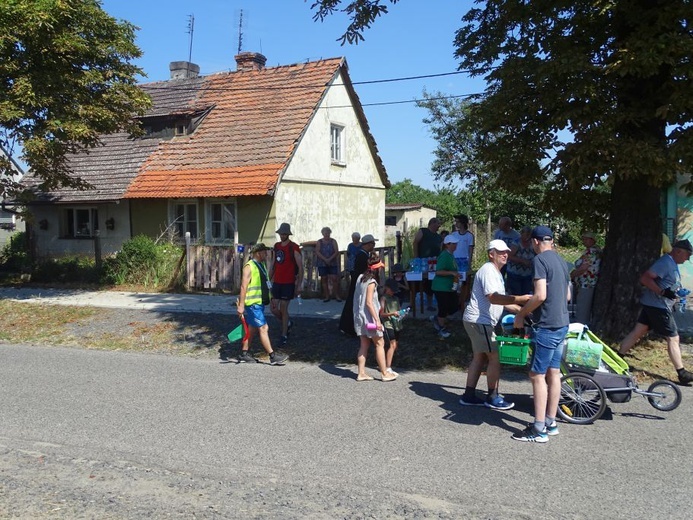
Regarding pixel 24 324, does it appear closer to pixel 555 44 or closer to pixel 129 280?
pixel 129 280

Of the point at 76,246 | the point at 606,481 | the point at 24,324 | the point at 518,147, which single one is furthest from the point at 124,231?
the point at 606,481

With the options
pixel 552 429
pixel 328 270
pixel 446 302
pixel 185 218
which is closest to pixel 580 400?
pixel 552 429

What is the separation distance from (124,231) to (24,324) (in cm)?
833

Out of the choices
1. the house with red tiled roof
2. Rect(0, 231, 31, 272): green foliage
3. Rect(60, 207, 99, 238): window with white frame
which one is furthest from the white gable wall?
Rect(0, 231, 31, 272): green foliage

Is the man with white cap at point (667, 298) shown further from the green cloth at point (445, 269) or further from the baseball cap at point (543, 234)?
the green cloth at point (445, 269)

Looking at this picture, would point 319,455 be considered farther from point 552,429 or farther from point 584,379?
point 584,379

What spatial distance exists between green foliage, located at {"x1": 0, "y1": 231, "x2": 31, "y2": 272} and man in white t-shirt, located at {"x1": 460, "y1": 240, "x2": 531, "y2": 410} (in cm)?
1630

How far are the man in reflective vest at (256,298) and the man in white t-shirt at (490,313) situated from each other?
130 inches

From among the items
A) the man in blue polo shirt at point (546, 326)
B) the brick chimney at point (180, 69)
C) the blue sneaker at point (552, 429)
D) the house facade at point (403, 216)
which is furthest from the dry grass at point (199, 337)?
the house facade at point (403, 216)

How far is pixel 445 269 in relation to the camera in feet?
31.9

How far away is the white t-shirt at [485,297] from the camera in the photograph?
262 inches

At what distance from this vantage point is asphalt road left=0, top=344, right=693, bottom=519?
4.70 m

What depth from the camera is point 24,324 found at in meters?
12.9

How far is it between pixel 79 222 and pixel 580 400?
19.1m
